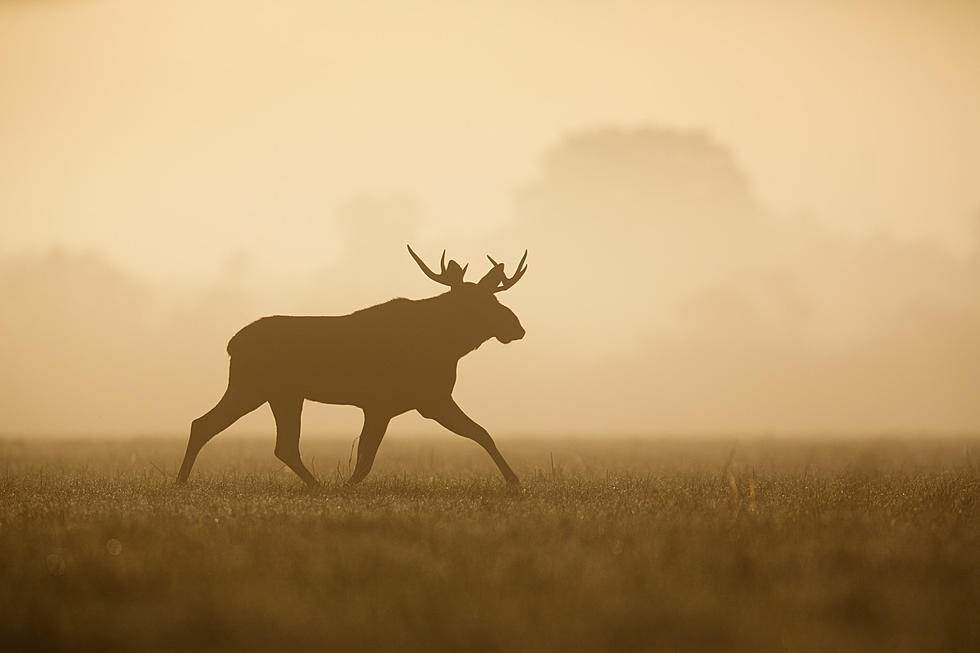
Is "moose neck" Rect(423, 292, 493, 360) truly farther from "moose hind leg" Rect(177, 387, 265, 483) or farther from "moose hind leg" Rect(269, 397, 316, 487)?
"moose hind leg" Rect(177, 387, 265, 483)

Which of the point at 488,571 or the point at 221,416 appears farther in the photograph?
the point at 221,416

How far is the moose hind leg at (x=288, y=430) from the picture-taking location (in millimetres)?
12430

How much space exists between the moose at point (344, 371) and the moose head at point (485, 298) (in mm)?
105

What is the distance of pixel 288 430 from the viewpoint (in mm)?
12523

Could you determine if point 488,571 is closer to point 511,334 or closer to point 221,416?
point 511,334

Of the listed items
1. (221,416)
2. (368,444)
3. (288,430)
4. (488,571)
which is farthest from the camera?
(221,416)

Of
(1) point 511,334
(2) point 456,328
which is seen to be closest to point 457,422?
(2) point 456,328

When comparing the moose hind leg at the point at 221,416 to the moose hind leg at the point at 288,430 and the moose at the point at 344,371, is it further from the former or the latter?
the moose hind leg at the point at 288,430

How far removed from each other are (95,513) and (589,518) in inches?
172

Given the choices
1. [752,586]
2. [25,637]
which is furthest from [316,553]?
[752,586]

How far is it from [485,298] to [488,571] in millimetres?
6721

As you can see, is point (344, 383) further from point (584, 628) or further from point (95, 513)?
point (584, 628)

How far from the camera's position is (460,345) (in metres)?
12.9

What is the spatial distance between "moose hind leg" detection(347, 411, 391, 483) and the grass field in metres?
0.92
